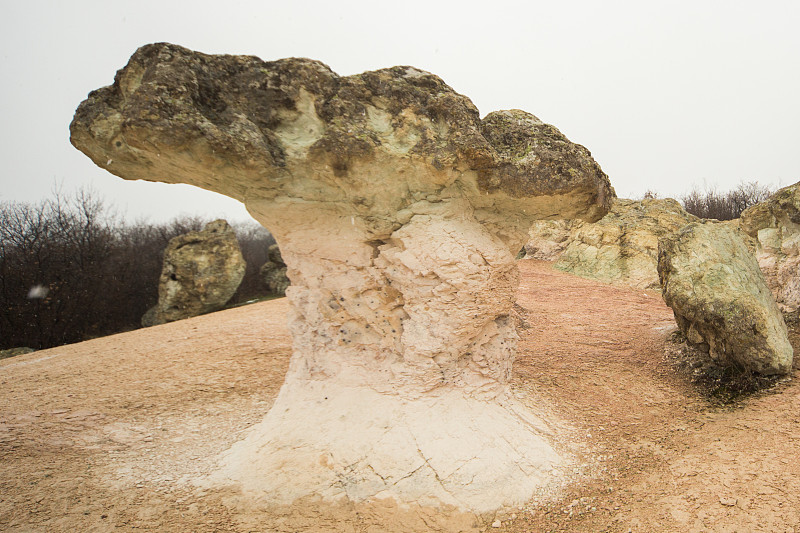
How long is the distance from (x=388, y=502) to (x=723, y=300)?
3.86 meters

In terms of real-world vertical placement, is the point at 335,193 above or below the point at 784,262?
above

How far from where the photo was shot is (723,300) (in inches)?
175

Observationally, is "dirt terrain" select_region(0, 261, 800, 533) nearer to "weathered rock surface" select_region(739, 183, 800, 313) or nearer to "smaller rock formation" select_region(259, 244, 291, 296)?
"weathered rock surface" select_region(739, 183, 800, 313)

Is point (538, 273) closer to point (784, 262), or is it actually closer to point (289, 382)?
point (784, 262)

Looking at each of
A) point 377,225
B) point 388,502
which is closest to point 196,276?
→ point 377,225

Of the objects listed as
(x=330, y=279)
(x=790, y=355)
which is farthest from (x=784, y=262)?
(x=330, y=279)

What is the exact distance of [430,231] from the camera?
359cm

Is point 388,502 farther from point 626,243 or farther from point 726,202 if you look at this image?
point 726,202

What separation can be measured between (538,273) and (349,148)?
10046 millimetres

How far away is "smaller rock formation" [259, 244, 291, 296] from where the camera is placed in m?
17.3

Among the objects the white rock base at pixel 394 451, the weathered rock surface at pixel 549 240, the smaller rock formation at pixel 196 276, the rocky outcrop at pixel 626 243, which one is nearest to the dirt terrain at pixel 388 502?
the white rock base at pixel 394 451

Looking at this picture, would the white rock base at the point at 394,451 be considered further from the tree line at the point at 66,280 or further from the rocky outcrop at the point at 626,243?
the tree line at the point at 66,280

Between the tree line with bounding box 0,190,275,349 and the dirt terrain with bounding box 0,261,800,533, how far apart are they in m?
6.42

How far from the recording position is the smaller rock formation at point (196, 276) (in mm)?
13102
